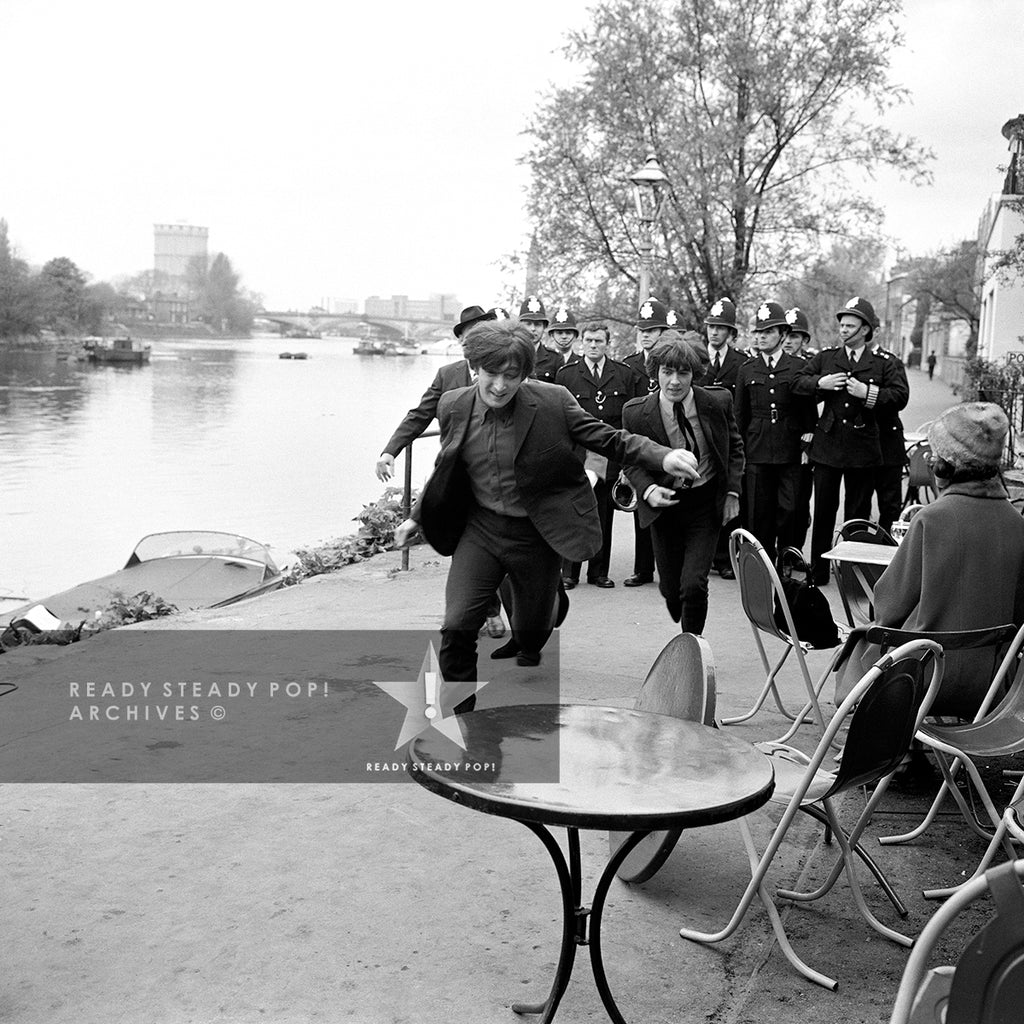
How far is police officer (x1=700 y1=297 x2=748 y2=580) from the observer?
9.60 meters

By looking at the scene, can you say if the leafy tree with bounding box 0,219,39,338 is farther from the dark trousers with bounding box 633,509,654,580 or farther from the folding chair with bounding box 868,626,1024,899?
the folding chair with bounding box 868,626,1024,899

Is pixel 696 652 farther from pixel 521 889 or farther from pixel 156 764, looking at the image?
pixel 156 764

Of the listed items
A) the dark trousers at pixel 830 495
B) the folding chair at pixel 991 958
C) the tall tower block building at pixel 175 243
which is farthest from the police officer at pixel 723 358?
the tall tower block building at pixel 175 243

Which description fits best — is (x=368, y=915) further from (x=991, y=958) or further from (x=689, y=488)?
(x=689, y=488)

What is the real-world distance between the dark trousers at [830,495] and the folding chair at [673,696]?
536cm

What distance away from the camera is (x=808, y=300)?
26453 mm

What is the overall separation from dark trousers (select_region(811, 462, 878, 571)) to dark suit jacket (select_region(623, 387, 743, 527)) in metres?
2.63

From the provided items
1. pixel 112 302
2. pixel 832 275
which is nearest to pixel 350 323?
pixel 112 302

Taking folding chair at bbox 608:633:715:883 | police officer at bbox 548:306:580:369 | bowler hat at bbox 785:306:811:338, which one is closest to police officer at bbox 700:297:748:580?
bowler hat at bbox 785:306:811:338

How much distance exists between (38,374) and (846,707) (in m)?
86.9

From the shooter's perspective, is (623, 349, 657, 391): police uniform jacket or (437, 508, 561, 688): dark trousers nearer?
(437, 508, 561, 688): dark trousers

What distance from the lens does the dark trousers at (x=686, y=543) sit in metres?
6.10

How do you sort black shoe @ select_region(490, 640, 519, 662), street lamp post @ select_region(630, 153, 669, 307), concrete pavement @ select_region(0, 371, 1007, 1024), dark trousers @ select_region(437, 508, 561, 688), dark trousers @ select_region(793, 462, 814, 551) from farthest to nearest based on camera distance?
street lamp post @ select_region(630, 153, 669, 307) → dark trousers @ select_region(793, 462, 814, 551) → black shoe @ select_region(490, 640, 519, 662) → dark trousers @ select_region(437, 508, 561, 688) → concrete pavement @ select_region(0, 371, 1007, 1024)

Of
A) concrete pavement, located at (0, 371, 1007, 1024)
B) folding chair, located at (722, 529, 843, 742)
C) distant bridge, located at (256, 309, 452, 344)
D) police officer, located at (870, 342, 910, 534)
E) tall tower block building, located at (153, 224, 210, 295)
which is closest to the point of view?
concrete pavement, located at (0, 371, 1007, 1024)
